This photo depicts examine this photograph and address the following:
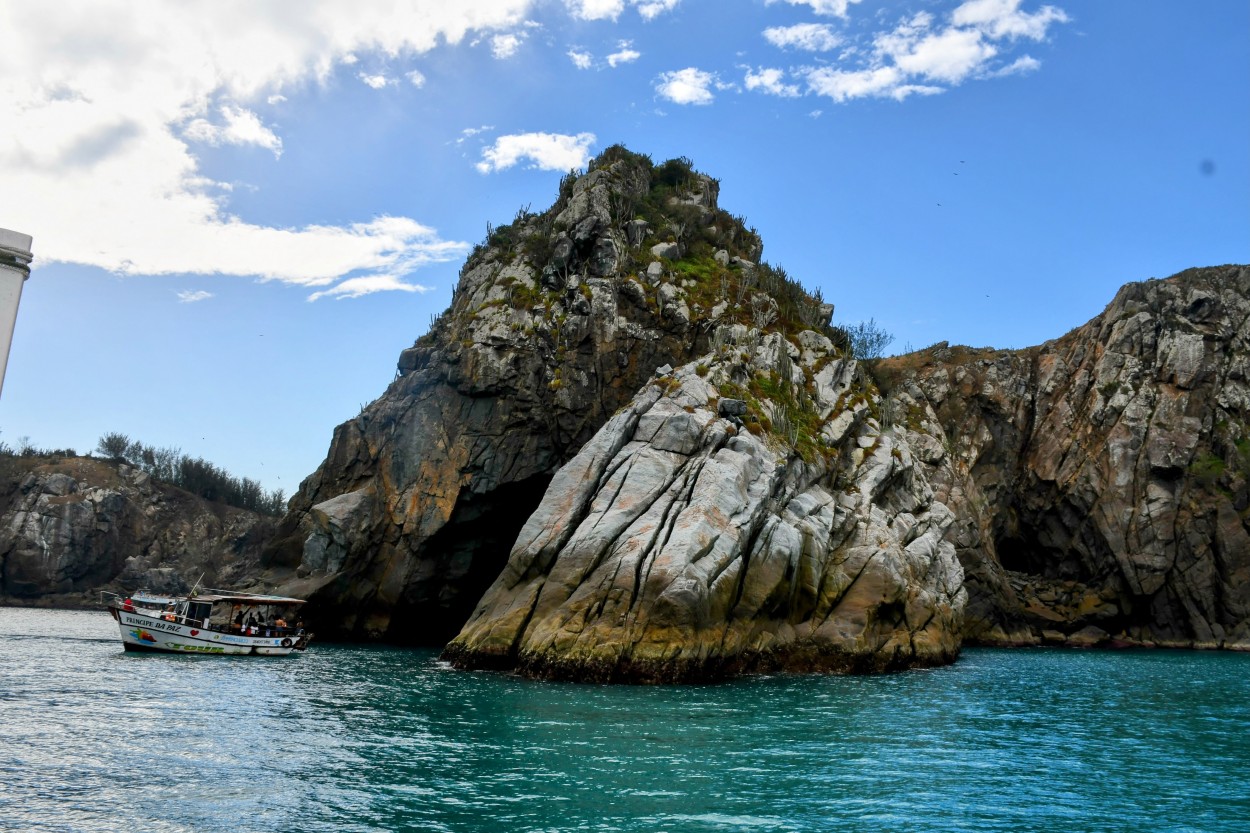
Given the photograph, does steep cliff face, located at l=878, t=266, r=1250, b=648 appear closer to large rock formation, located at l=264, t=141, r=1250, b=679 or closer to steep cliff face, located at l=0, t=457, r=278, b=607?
large rock formation, located at l=264, t=141, r=1250, b=679

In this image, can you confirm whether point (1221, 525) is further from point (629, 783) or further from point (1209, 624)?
point (629, 783)

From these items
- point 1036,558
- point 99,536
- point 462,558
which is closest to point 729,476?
point 462,558

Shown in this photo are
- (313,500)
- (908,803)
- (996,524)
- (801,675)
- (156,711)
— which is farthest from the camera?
(996,524)

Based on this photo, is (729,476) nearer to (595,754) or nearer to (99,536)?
(595,754)

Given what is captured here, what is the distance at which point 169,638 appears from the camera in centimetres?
5200

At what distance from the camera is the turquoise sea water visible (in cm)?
1809

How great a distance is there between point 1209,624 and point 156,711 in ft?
292

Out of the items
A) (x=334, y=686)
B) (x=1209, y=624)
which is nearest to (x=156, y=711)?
(x=334, y=686)

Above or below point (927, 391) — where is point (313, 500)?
below

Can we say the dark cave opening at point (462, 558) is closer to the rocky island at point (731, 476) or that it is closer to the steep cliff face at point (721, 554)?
the rocky island at point (731, 476)

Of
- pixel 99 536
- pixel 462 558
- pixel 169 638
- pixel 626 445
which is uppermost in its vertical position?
pixel 626 445

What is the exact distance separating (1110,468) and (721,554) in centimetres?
6594

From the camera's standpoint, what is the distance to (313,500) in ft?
242

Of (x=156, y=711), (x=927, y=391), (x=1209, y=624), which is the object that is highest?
(x=927, y=391)
